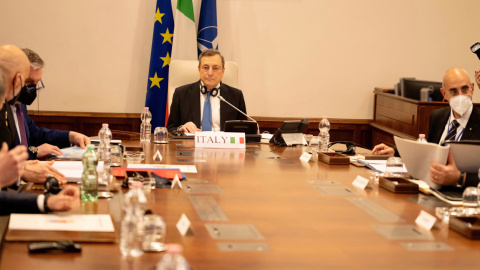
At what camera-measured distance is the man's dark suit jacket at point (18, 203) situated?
2234 millimetres

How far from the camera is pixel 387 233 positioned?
7.38 feet

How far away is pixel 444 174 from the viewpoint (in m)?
2.93

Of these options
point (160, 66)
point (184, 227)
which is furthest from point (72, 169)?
point (160, 66)

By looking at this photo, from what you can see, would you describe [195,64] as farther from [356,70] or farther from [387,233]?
[387,233]

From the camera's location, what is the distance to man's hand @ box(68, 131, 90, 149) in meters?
4.06

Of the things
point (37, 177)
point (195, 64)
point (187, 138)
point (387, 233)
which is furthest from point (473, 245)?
point (195, 64)

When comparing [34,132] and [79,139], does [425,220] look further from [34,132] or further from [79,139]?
[34,132]

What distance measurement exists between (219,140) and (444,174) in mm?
1773

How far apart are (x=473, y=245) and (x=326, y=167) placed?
1578mm

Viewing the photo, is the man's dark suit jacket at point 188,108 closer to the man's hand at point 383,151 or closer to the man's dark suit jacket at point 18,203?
the man's hand at point 383,151

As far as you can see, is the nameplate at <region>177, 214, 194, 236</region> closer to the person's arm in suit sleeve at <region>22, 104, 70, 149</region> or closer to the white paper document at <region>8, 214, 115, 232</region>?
the white paper document at <region>8, 214, 115, 232</region>

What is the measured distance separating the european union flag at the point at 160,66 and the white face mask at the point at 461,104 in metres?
3.27

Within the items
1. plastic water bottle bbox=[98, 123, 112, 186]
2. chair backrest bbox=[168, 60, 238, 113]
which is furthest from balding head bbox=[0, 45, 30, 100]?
chair backrest bbox=[168, 60, 238, 113]

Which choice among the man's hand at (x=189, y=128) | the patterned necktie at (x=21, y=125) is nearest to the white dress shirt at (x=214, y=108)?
the man's hand at (x=189, y=128)
